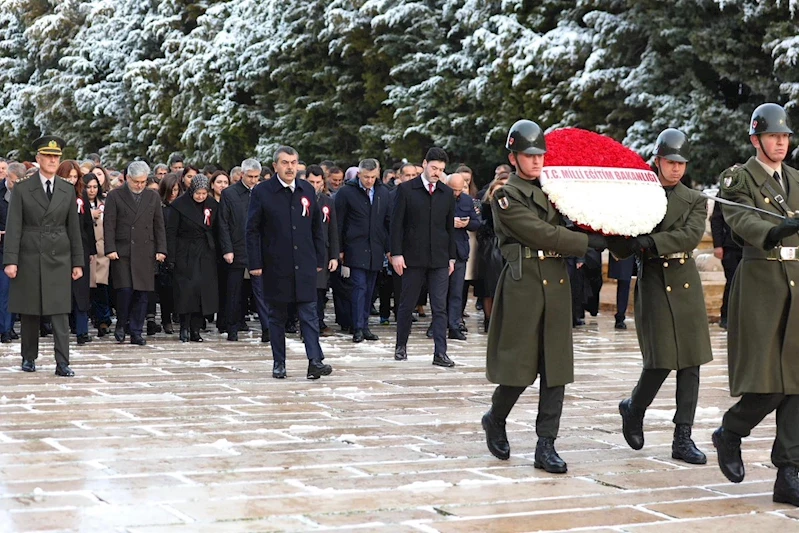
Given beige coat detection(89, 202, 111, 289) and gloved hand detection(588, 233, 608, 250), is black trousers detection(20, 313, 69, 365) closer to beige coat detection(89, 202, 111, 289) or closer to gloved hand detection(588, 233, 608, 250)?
beige coat detection(89, 202, 111, 289)

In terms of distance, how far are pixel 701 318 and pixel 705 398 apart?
263 centimetres

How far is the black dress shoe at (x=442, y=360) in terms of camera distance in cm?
1201

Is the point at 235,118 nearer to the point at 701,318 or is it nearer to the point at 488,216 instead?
the point at 488,216

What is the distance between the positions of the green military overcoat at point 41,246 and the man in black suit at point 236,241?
10.7ft

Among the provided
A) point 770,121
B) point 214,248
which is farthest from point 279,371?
point 770,121

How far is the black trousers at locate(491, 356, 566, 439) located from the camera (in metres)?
7.08

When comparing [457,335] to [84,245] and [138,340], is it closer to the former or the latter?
[138,340]

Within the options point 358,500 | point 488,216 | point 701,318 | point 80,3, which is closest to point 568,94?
point 488,216

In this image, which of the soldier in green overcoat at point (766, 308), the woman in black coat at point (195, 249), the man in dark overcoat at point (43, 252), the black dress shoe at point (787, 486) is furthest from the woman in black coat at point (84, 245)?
the black dress shoe at point (787, 486)

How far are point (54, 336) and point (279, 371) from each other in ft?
6.05

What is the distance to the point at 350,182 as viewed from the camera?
49.6 ft

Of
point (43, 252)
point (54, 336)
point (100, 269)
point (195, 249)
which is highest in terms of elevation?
point (195, 249)

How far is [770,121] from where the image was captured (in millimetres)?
6598

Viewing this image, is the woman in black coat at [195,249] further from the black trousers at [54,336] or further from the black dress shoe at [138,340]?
the black trousers at [54,336]
